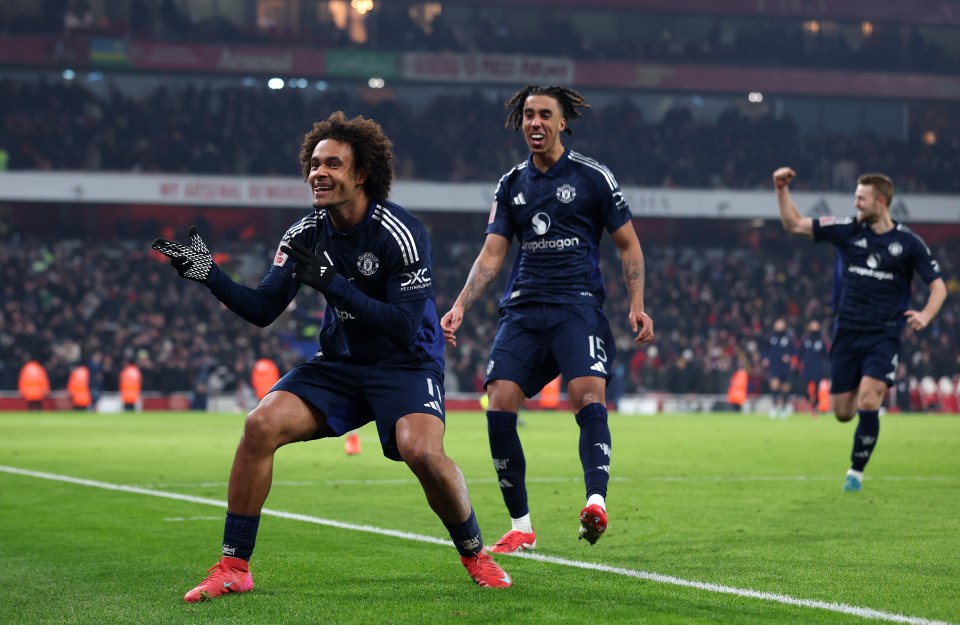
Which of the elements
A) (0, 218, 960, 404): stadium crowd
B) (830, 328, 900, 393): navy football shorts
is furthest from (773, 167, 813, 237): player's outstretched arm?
(0, 218, 960, 404): stadium crowd

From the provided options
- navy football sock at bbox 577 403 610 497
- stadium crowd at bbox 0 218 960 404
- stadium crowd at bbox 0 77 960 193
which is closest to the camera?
navy football sock at bbox 577 403 610 497

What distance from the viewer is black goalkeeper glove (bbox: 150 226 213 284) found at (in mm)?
5398

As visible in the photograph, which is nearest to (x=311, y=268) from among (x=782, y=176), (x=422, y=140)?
(x=782, y=176)

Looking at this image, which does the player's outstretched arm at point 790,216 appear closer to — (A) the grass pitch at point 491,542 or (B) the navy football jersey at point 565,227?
(A) the grass pitch at point 491,542

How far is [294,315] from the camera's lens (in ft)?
120

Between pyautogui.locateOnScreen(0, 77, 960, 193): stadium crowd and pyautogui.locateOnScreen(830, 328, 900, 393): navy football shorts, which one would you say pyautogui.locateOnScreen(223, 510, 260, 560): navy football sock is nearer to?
pyautogui.locateOnScreen(830, 328, 900, 393): navy football shorts

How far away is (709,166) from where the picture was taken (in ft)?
146

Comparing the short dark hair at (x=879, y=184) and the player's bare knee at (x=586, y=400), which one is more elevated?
the short dark hair at (x=879, y=184)

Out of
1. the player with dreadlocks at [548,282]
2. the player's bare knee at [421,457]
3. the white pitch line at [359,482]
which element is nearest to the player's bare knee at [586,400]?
the player with dreadlocks at [548,282]

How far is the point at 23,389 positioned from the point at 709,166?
2380cm

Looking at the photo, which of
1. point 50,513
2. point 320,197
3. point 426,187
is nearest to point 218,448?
point 50,513

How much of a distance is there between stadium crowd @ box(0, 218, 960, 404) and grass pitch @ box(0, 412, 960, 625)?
17546 millimetres

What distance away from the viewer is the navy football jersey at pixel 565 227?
737 centimetres

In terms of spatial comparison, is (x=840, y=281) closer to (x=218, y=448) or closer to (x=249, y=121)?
(x=218, y=448)
